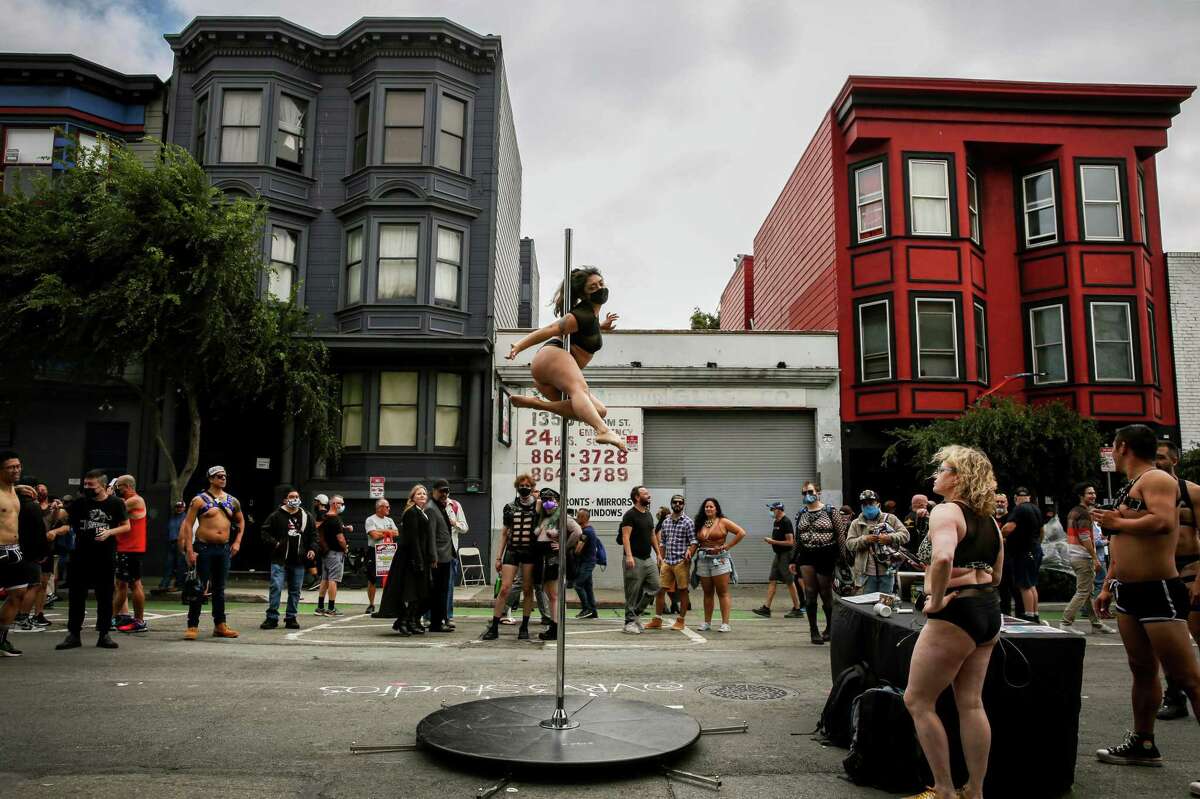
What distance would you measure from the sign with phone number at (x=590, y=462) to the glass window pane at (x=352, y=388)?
4.22 metres

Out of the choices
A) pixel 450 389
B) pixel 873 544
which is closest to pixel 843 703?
pixel 873 544

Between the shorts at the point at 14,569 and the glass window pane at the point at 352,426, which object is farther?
the glass window pane at the point at 352,426

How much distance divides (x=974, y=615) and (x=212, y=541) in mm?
9286

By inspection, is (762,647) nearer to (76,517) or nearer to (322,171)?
(76,517)

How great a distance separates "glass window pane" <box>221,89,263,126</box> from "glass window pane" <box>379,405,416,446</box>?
862cm

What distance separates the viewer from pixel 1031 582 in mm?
12500

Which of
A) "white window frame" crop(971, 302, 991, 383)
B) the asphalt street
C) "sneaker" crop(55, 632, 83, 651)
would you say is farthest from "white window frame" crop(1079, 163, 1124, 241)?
"sneaker" crop(55, 632, 83, 651)

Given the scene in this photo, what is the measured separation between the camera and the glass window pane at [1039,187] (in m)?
22.7

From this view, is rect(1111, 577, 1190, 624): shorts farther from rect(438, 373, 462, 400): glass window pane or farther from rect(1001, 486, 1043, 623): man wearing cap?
rect(438, 373, 462, 400): glass window pane

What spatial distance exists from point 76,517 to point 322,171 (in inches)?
612

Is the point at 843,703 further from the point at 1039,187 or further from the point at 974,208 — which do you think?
the point at 1039,187

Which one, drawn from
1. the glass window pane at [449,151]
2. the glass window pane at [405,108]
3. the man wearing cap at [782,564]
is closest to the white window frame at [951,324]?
the man wearing cap at [782,564]

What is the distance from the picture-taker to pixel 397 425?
71.8 feet

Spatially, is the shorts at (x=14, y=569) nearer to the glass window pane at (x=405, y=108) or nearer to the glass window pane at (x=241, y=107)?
the glass window pane at (x=405, y=108)
